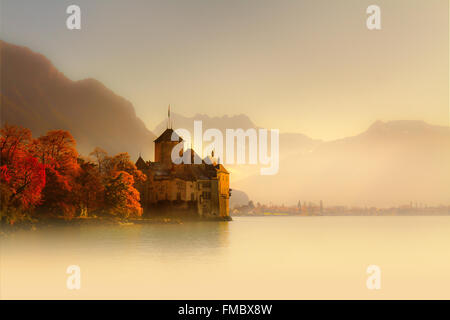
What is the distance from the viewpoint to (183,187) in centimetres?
8538

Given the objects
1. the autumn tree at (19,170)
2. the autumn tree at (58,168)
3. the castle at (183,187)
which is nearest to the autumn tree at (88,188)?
the autumn tree at (58,168)

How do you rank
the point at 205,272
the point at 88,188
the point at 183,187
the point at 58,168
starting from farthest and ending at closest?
the point at 183,187, the point at 88,188, the point at 58,168, the point at 205,272

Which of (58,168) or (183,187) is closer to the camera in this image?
(58,168)

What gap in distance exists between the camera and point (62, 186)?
42.2m

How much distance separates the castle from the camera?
84.4 metres

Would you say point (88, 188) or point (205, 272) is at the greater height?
point (88, 188)

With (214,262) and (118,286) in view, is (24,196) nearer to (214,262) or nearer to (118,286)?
(214,262)

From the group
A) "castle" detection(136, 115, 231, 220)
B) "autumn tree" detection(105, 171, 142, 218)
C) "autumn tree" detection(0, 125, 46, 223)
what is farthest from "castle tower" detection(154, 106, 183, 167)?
"autumn tree" detection(0, 125, 46, 223)

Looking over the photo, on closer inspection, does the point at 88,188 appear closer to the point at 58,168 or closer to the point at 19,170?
the point at 58,168

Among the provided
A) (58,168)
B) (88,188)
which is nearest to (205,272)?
(58,168)

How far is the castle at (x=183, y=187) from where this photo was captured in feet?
277

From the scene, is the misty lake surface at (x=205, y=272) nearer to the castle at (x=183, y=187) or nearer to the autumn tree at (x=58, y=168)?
the autumn tree at (x=58, y=168)
